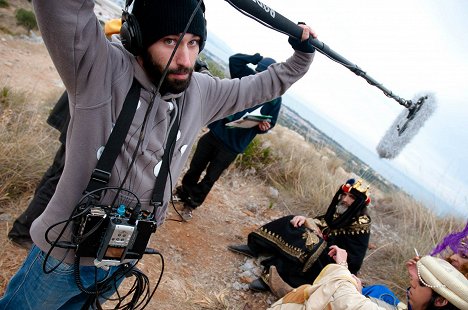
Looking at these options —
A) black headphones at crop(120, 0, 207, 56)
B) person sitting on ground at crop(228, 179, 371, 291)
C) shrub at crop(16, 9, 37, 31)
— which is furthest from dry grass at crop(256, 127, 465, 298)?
shrub at crop(16, 9, 37, 31)

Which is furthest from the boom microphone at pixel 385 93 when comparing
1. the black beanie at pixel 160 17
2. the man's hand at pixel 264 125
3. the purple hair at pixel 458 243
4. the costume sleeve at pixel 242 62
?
the costume sleeve at pixel 242 62

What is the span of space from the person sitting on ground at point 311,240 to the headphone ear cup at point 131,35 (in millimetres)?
2957

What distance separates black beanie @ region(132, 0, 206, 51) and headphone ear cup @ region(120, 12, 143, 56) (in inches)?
1.1

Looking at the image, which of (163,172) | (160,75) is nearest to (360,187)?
(163,172)

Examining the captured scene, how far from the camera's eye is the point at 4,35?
13859mm

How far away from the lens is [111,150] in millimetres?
1253

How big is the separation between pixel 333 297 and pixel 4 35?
16547mm

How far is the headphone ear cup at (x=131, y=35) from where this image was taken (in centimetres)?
131

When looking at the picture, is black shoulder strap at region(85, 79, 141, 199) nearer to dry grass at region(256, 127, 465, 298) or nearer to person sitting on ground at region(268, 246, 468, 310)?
person sitting on ground at region(268, 246, 468, 310)

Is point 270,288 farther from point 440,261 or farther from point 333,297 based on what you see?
point 440,261

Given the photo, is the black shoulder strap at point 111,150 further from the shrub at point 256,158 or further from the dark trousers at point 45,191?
the shrub at point 256,158

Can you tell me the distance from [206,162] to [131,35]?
289cm

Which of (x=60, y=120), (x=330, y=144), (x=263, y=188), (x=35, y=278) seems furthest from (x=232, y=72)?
(x=330, y=144)

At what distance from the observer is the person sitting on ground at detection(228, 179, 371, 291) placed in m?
3.66
